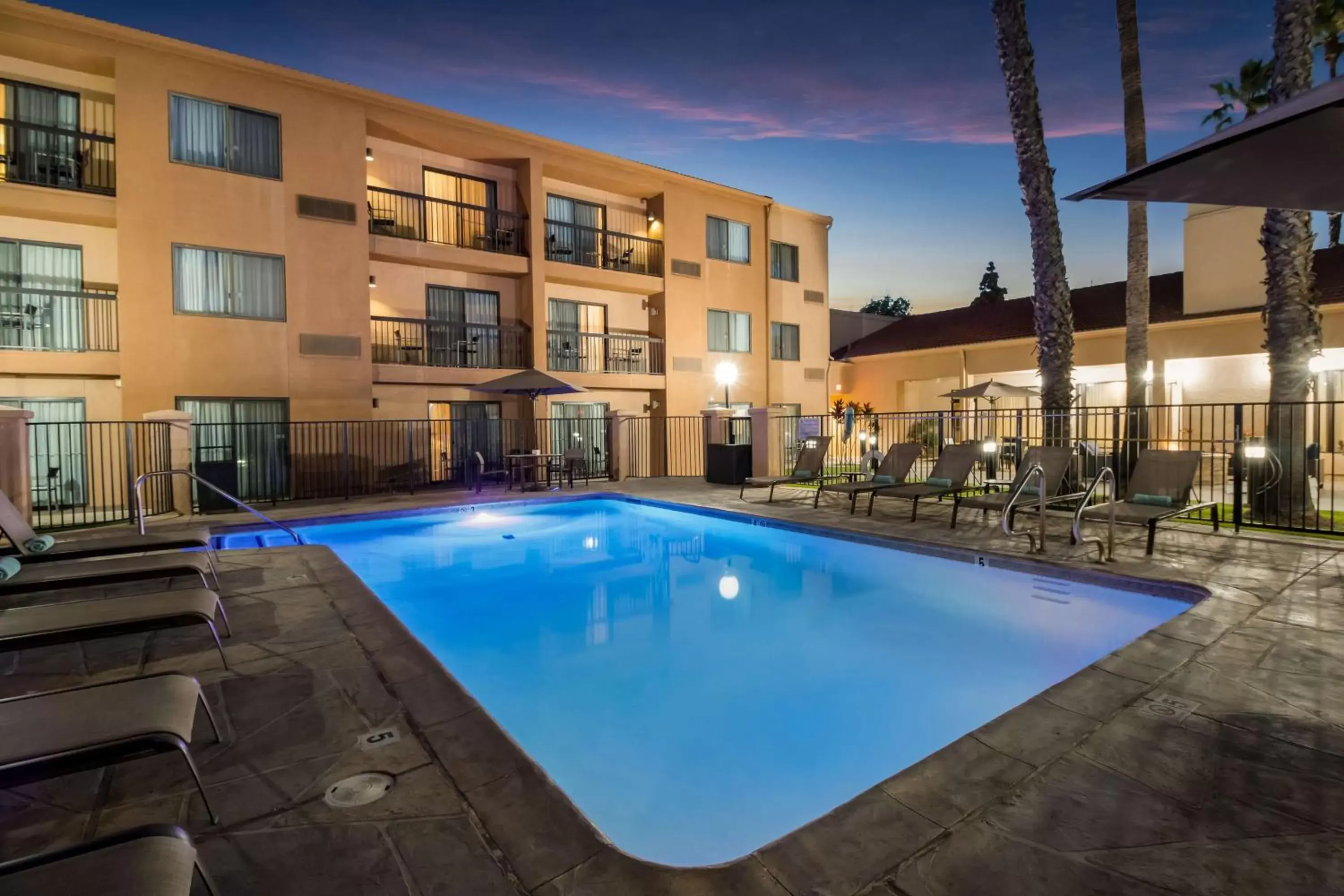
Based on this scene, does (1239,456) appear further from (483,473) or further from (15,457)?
(15,457)

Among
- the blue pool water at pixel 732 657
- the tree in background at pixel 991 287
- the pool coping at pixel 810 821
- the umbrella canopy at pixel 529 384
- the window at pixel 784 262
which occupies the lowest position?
the blue pool water at pixel 732 657

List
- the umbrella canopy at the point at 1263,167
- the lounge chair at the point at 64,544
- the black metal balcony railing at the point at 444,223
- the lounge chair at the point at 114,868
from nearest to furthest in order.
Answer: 1. the lounge chair at the point at 114,868
2. the umbrella canopy at the point at 1263,167
3. the lounge chair at the point at 64,544
4. the black metal balcony railing at the point at 444,223

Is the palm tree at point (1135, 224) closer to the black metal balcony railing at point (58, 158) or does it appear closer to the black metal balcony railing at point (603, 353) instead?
the black metal balcony railing at point (603, 353)

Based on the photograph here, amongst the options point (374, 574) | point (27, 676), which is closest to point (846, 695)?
point (27, 676)

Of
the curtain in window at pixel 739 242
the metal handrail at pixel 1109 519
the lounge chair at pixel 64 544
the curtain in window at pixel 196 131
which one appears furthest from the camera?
the curtain in window at pixel 739 242

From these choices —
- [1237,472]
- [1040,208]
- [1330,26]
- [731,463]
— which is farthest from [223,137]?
[1330,26]

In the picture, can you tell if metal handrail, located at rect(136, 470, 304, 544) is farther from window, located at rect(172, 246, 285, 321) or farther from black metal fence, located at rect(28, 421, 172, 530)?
window, located at rect(172, 246, 285, 321)

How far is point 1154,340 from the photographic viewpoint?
59.5 feet

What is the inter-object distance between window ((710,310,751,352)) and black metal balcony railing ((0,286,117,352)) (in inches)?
581

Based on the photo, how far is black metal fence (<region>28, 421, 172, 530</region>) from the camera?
11242 mm

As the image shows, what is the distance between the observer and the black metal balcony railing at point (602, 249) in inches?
722

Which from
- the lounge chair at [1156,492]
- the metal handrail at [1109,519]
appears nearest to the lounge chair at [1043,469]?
the lounge chair at [1156,492]

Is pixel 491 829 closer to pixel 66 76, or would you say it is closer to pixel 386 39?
pixel 66 76

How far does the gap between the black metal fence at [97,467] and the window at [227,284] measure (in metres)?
2.72
